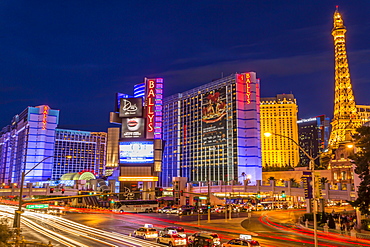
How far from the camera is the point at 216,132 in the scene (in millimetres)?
162625

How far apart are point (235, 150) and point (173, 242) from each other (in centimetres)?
11762

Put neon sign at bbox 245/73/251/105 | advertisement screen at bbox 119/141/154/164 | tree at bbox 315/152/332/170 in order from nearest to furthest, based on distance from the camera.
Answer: advertisement screen at bbox 119/141/154/164 < neon sign at bbox 245/73/251/105 < tree at bbox 315/152/332/170

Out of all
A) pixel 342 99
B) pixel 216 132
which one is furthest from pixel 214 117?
pixel 342 99

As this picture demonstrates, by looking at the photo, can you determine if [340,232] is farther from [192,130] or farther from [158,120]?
[192,130]

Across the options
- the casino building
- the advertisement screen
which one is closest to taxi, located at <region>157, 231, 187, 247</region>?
the advertisement screen

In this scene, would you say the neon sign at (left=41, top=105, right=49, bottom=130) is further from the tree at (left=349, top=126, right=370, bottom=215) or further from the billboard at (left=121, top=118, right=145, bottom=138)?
the tree at (left=349, top=126, right=370, bottom=215)

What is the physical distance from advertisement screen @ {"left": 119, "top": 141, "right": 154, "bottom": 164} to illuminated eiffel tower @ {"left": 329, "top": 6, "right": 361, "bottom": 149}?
279ft

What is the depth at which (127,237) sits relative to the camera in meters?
39.9

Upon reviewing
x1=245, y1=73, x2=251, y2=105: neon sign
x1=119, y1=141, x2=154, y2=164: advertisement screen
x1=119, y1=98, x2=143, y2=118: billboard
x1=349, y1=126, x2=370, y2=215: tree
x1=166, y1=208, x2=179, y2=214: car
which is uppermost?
x1=245, y1=73, x2=251, y2=105: neon sign

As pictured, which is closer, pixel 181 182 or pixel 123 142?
pixel 181 182

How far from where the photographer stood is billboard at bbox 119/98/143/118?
116 metres

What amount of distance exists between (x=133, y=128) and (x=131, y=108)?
6.66 metres

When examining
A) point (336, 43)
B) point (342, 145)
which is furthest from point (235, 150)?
point (336, 43)

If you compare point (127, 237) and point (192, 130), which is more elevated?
point (192, 130)
